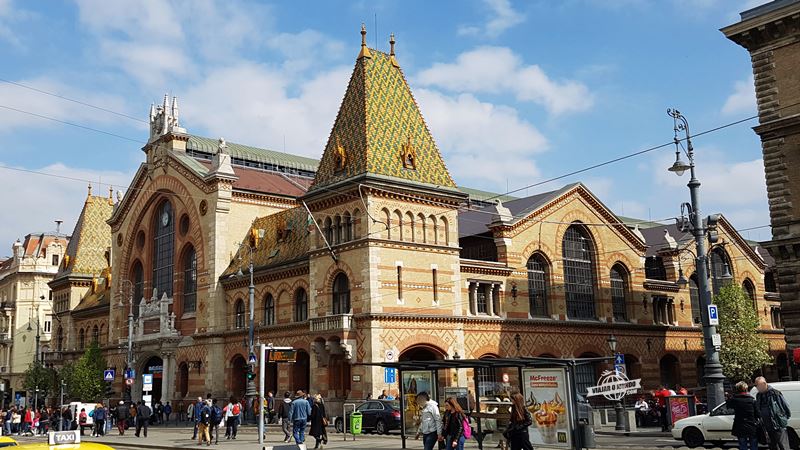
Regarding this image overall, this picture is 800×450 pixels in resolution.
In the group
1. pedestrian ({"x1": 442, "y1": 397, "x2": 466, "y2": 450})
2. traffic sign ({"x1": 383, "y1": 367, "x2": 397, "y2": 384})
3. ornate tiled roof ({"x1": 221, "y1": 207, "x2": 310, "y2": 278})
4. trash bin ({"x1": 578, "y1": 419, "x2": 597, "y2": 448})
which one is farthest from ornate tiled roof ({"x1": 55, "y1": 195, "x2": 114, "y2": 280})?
trash bin ({"x1": 578, "y1": 419, "x2": 597, "y2": 448})

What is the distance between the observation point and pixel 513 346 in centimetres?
4284

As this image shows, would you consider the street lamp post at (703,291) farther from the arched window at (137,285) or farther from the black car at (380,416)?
the arched window at (137,285)

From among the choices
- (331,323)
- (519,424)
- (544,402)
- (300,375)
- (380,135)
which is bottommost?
(519,424)

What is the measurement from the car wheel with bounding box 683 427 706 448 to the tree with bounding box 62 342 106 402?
44.4m

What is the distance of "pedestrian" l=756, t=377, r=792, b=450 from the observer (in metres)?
15.7

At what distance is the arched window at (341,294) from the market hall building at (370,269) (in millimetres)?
82

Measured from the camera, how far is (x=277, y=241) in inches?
1836

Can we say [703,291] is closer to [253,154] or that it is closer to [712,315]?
[712,315]

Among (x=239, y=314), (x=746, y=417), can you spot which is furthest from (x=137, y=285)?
(x=746, y=417)

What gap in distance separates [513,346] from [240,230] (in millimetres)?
18577

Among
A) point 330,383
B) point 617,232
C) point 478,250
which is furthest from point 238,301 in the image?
point 617,232

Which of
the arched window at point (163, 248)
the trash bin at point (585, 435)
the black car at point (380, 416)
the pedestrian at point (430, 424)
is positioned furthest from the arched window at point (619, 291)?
the pedestrian at point (430, 424)

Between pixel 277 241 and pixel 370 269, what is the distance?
11.3 meters

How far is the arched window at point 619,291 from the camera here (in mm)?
49719
